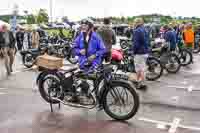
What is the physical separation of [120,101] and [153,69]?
5218 mm

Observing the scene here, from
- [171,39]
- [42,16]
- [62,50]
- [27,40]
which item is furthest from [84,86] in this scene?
[42,16]

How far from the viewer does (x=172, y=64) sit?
1378cm

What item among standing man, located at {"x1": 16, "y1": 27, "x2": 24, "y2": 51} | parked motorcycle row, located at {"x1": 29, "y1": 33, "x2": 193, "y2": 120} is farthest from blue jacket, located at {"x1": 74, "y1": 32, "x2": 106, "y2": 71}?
standing man, located at {"x1": 16, "y1": 27, "x2": 24, "y2": 51}

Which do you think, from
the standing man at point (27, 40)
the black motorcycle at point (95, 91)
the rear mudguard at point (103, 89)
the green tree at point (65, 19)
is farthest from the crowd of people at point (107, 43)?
the green tree at point (65, 19)

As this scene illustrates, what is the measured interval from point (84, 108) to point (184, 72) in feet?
24.6

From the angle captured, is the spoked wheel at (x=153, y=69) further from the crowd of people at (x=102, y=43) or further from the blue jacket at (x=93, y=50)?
the blue jacket at (x=93, y=50)

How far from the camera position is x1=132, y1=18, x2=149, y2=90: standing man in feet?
32.9

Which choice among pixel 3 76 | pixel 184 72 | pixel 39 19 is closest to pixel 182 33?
pixel 184 72

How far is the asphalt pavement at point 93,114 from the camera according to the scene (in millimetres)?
6668

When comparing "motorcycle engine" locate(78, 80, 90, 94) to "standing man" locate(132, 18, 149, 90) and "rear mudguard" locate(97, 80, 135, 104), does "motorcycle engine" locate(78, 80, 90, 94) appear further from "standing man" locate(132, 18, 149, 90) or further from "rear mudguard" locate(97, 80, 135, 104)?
"standing man" locate(132, 18, 149, 90)

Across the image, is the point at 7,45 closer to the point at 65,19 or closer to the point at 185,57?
the point at 185,57

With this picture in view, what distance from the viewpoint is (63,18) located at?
71.8m

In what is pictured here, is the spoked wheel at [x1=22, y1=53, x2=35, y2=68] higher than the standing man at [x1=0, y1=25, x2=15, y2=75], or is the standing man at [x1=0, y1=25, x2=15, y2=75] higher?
the standing man at [x1=0, y1=25, x2=15, y2=75]

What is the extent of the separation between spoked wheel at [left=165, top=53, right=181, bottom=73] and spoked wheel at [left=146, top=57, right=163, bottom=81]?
1367 millimetres
